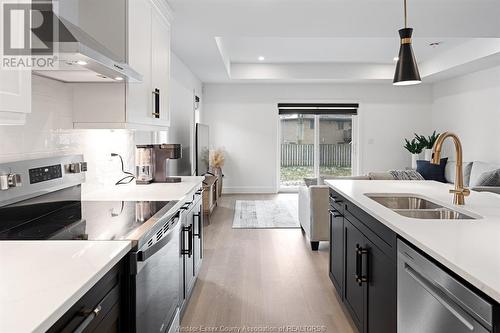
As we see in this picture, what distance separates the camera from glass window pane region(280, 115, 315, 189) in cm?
882

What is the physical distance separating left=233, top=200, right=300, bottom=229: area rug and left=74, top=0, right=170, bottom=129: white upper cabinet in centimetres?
287

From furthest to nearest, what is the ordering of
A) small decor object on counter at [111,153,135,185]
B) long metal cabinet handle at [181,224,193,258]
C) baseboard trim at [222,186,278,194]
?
baseboard trim at [222,186,278,194] → small decor object on counter at [111,153,135,185] → long metal cabinet handle at [181,224,193,258]

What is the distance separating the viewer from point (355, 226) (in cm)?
235

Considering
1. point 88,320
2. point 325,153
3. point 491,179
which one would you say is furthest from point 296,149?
point 88,320

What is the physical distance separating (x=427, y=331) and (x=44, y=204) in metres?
1.72

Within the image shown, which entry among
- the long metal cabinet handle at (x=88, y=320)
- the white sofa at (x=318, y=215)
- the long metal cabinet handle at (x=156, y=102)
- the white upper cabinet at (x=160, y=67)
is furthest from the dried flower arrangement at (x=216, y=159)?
the long metal cabinet handle at (x=88, y=320)

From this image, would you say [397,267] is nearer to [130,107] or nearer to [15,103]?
[15,103]

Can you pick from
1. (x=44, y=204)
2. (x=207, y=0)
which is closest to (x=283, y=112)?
(x=207, y=0)

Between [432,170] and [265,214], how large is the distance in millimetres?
3361

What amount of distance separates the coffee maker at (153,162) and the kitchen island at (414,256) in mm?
1361

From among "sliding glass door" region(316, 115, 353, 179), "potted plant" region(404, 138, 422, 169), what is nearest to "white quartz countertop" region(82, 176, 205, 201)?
"sliding glass door" region(316, 115, 353, 179)

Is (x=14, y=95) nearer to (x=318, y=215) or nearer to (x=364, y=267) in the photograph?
(x=364, y=267)

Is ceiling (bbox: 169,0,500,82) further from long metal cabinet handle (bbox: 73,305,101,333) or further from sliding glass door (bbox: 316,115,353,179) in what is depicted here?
long metal cabinet handle (bbox: 73,305,101,333)

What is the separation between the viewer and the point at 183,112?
585cm
